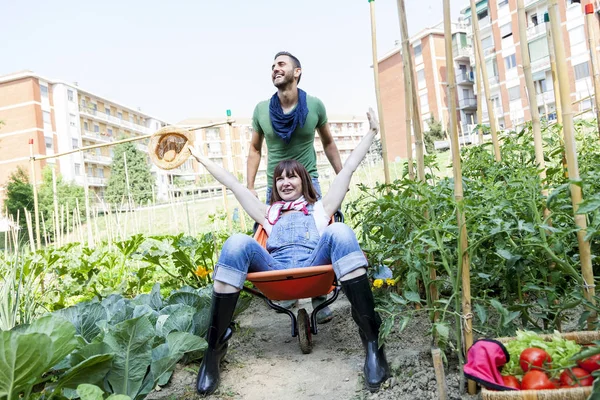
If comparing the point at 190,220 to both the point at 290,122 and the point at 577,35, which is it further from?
the point at 577,35

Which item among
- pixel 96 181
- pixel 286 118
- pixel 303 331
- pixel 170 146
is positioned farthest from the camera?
pixel 96 181

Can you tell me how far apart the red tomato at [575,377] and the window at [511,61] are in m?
29.2

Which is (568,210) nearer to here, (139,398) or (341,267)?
(341,267)

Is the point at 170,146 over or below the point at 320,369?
over

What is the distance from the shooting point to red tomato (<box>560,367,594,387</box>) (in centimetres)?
113

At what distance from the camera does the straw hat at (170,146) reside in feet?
8.18

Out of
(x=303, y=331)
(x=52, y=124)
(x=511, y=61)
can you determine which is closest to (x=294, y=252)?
(x=303, y=331)

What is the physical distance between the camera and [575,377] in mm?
1140

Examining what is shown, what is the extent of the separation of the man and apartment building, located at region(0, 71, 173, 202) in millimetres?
28999

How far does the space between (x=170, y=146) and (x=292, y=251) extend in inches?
35.2

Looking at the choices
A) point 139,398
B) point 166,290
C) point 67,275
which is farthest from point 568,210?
point 67,275

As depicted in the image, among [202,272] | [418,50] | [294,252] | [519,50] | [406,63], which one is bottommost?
[202,272]

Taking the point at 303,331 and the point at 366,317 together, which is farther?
the point at 303,331

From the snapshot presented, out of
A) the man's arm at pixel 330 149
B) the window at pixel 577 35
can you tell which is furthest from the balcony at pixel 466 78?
the man's arm at pixel 330 149
